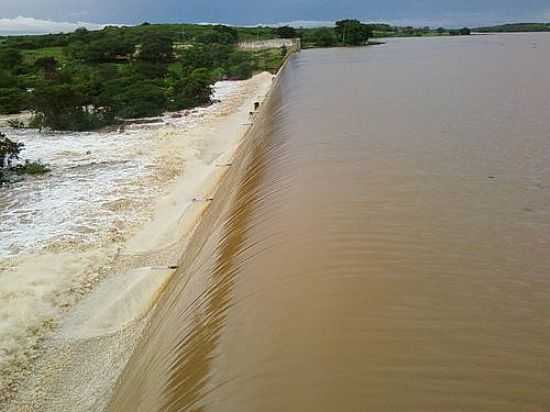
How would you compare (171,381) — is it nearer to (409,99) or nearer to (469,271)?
(469,271)

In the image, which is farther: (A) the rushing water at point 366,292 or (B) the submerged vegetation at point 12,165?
(B) the submerged vegetation at point 12,165

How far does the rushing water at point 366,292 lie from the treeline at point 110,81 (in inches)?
504

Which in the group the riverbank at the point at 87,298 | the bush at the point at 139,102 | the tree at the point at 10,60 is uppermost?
the tree at the point at 10,60

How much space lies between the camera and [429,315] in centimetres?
359

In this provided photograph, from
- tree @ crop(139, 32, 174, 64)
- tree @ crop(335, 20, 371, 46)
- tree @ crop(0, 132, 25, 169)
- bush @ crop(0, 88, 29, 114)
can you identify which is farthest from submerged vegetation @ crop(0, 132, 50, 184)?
tree @ crop(335, 20, 371, 46)

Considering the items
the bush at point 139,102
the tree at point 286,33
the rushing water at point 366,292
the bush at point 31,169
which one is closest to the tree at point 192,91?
the bush at point 139,102

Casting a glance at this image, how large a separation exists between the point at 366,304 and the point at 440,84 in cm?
1419

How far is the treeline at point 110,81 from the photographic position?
61.9 ft

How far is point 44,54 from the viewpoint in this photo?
40875 mm

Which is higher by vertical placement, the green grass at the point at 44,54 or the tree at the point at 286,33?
the tree at the point at 286,33

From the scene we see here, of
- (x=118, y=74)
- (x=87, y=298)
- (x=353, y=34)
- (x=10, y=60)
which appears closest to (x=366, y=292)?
(x=87, y=298)

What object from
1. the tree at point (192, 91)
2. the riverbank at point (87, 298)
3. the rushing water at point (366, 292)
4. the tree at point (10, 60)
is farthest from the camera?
the tree at point (10, 60)

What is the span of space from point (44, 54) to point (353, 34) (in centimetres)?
2552

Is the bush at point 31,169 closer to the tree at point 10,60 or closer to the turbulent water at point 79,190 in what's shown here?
the turbulent water at point 79,190
